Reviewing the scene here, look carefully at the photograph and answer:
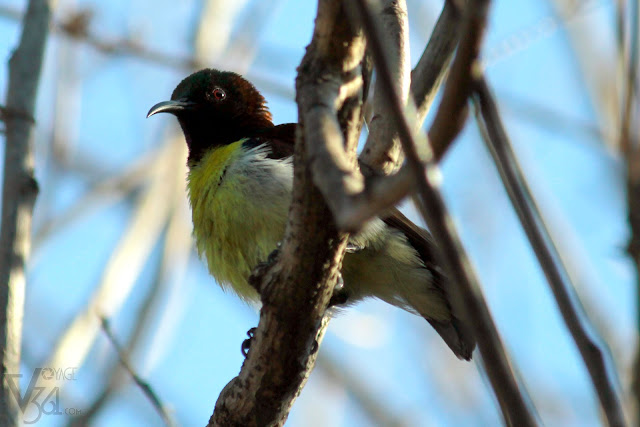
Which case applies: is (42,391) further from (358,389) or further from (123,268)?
(358,389)

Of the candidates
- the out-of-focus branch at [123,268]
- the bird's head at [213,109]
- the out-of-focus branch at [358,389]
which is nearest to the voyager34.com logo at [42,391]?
the out-of-focus branch at [123,268]

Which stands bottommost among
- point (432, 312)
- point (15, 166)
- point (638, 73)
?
point (432, 312)

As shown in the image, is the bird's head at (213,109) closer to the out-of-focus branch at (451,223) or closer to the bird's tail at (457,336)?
the bird's tail at (457,336)

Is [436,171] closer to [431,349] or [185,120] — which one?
[185,120]

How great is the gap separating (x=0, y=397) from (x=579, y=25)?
7.93m

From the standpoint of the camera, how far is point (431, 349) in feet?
37.3

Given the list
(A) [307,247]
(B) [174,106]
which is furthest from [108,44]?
(A) [307,247]

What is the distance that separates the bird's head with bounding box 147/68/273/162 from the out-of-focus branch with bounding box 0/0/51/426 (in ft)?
6.76

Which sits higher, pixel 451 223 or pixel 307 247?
pixel 451 223

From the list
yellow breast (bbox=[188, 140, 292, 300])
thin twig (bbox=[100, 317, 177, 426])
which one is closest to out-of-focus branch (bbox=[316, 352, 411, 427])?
yellow breast (bbox=[188, 140, 292, 300])

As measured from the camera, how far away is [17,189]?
389 cm

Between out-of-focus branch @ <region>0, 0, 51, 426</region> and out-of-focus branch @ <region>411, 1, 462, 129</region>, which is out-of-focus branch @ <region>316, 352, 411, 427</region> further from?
out-of-focus branch @ <region>0, 0, 51, 426</region>

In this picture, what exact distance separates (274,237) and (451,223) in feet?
11.7

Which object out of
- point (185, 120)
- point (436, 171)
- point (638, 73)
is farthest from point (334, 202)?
point (185, 120)
